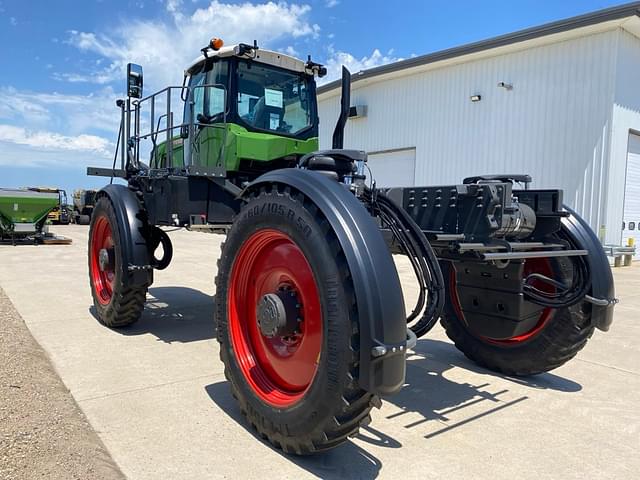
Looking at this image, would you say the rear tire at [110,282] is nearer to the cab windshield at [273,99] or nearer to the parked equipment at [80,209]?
the cab windshield at [273,99]

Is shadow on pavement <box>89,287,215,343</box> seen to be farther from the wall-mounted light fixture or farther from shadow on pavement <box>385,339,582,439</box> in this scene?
the wall-mounted light fixture

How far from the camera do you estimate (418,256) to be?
2.99 meters

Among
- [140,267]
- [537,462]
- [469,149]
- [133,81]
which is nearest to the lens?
[537,462]

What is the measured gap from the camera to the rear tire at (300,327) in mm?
2391

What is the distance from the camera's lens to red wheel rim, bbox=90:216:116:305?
5.68 metres

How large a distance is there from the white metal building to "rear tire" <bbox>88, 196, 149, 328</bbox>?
11807 mm

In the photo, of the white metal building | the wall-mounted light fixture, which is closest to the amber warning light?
the white metal building

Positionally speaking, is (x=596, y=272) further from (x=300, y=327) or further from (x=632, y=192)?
(x=632, y=192)

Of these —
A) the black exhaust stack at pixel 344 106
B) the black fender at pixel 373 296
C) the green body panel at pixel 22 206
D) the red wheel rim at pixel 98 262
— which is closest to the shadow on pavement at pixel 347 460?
the black fender at pixel 373 296

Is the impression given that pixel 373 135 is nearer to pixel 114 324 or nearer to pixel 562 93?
pixel 562 93

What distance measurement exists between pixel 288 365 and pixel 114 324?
3129 mm

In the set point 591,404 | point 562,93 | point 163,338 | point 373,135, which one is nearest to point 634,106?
point 562,93

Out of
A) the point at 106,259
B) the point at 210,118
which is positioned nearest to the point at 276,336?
the point at 210,118

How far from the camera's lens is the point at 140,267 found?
16.1ft
